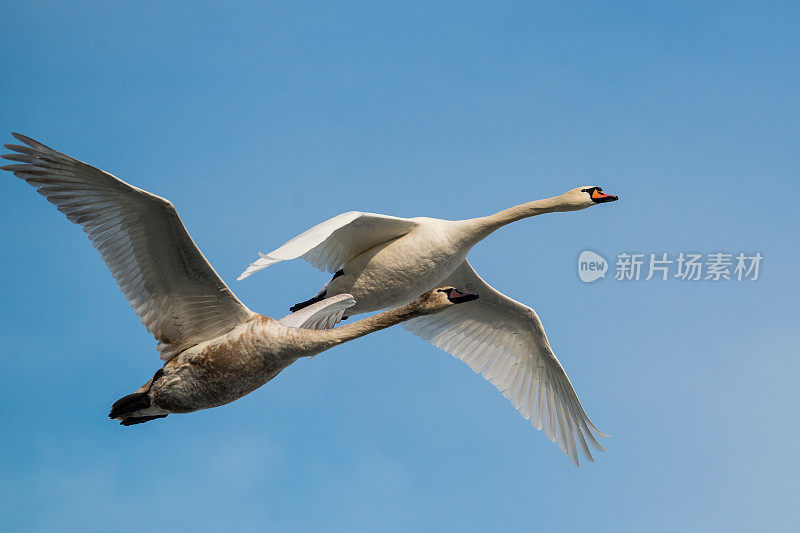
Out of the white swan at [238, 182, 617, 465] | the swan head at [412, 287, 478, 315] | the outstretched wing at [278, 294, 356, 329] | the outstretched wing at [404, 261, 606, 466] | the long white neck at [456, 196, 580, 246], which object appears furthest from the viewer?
the outstretched wing at [404, 261, 606, 466]

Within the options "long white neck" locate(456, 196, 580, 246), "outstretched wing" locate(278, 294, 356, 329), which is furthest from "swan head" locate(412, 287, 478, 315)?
"long white neck" locate(456, 196, 580, 246)

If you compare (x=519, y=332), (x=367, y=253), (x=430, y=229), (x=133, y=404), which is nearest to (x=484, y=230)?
(x=430, y=229)

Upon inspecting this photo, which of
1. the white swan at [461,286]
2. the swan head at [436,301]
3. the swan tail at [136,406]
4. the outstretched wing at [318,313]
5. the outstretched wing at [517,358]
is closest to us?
the swan head at [436,301]

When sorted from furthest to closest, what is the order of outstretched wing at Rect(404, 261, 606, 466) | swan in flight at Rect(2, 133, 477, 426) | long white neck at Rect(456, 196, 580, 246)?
outstretched wing at Rect(404, 261, 606, 466) < long white neck at Rect(456, 196, 580, 246) < swan in flight at Rect(2, 133, 477, 426)

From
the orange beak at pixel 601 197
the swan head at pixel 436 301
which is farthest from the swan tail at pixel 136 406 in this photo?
the orange beak at pixel 601 197

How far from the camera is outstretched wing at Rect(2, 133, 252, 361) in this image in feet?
34.7

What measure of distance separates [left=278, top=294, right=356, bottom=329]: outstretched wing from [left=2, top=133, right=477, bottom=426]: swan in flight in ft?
0.05

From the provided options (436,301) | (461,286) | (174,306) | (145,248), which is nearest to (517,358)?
(461,286)

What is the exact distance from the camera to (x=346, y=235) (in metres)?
12.8

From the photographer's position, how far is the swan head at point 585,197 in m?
13.4

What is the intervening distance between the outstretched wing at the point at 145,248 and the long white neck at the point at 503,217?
130 inches

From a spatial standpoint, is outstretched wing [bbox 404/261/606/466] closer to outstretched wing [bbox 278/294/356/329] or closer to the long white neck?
the long white neck

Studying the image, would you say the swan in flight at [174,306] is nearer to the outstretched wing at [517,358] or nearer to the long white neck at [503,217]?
the long white neck at [503,217]

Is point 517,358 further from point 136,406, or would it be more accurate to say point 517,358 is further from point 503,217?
point 136,406
